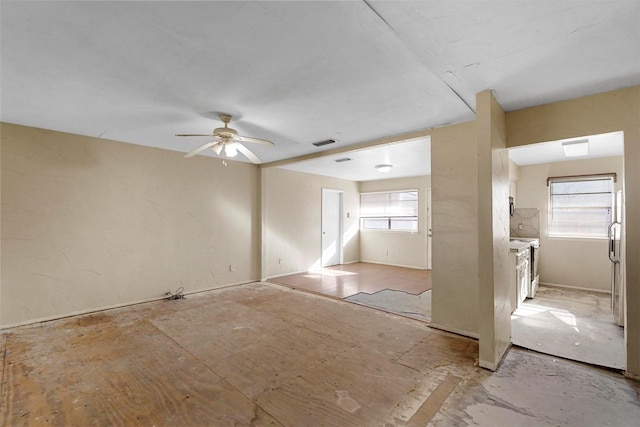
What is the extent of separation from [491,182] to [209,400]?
2.82 m

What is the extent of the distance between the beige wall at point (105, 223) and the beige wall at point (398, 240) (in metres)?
4.05

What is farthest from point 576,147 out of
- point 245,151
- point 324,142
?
point 245,151

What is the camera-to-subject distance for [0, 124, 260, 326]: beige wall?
3461mm

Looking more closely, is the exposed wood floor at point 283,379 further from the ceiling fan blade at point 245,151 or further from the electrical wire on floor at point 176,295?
the ceiling fan blade at point 245,151

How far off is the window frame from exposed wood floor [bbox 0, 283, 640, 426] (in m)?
3.57

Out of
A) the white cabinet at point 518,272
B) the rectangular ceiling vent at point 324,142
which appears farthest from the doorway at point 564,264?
the rectangular ceiling vent at point 324,142

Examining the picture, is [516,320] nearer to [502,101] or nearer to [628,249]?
[628,249]

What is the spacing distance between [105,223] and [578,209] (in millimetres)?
7655

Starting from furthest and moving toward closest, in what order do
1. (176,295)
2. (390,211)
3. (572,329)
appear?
(390,211)
(176,295)
(572,329)

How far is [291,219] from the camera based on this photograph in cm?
660

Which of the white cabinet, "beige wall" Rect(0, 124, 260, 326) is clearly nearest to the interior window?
the white cabinet

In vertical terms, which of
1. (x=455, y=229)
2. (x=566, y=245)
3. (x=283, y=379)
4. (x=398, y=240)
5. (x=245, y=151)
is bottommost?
(x=283, y=379)

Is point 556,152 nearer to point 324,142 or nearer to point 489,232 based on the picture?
point 489,232

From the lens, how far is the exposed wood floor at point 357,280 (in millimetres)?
5211
